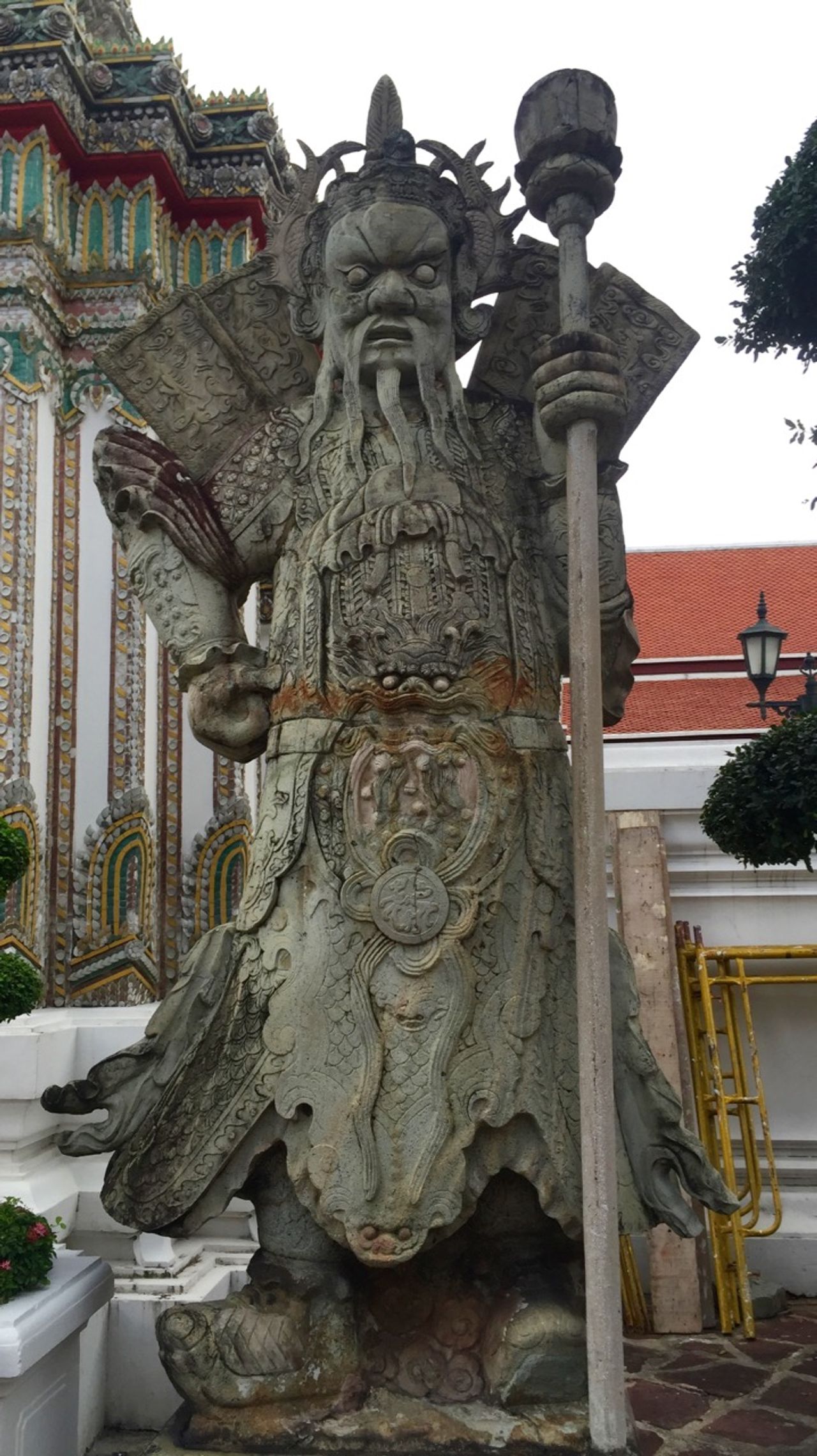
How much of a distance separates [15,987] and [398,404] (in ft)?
5.97

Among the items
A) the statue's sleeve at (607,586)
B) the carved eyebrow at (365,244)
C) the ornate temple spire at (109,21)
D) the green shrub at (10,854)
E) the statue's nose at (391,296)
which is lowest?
the green shrub at (10,854)

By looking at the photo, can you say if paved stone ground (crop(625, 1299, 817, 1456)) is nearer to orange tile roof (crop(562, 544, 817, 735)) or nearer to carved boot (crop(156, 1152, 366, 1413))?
carved boot (crop(156, 1152, 366, 1413))

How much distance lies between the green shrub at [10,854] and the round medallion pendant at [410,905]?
3.33 feet

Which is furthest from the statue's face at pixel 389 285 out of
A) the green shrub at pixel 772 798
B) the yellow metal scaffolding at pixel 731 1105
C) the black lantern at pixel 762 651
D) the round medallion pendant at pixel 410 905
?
the black lantern at pixel 762 651

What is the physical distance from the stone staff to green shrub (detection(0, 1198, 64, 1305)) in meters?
1.39

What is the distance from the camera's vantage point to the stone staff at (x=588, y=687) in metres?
2.47

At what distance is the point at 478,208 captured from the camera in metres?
3.38

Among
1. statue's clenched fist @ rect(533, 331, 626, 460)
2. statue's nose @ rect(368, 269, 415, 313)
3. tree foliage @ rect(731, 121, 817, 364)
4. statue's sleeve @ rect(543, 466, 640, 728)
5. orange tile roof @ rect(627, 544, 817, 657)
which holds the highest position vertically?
orange tile roof @ rect(627, 544, 817, 657)

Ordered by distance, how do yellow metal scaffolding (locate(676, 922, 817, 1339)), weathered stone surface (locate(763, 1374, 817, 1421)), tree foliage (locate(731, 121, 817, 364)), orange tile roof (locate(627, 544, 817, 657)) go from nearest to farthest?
weathered stone surface (locate(763, 1374, 817, 1421)) < tree foliage (locate(731, 121, 817, 364)) < yellow metal scaffolding (locate(676, 922, 817, 1339)) < orange tile roof (locate(627, 544, 817, 657))

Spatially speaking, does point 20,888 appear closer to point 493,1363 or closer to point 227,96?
point 493,1363

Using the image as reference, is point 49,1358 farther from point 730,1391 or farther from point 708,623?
point 708,623

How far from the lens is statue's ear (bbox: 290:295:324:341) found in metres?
3.34

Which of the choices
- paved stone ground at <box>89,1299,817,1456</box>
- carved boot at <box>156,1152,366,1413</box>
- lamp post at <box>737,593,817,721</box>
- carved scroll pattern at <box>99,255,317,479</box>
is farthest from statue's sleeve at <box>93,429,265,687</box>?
lamp post at <box>737,593,817,721</box>

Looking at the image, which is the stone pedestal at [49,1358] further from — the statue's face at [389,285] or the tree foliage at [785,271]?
the tree foliage at [785,271]
